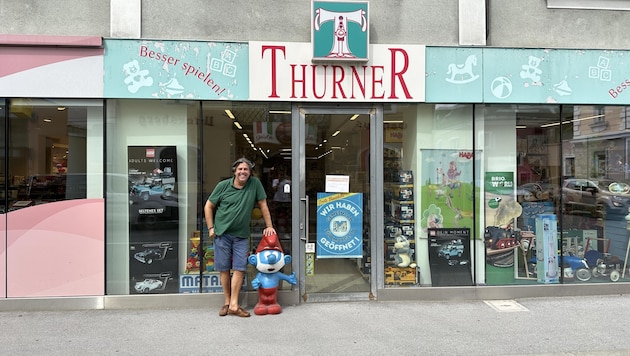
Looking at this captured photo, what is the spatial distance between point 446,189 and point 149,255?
4124 mm

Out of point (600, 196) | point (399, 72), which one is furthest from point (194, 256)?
point (600, 196)

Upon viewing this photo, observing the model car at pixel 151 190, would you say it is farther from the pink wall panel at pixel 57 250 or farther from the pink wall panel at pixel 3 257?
the pink wall panel at pixel 3 257

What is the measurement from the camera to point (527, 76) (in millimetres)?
6086

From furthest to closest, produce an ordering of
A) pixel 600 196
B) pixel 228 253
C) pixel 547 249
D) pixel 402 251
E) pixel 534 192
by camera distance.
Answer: pixel 600 196
pixel 534 192
pixel 547 249
pixel 402 251
pixel 228 253

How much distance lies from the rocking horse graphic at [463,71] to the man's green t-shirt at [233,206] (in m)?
2.96

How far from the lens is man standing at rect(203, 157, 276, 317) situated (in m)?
5.43

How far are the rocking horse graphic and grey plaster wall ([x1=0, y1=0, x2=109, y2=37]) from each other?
446 cm

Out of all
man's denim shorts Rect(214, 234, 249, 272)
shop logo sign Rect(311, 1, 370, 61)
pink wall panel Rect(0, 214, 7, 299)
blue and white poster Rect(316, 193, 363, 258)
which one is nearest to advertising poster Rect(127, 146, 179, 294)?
man's denim shorts Rect(214, 234, 249, 272)

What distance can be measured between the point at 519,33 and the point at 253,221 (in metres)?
4.44

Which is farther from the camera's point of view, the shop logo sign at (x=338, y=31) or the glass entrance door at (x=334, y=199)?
the glass entrance door at (x=334, y=199)

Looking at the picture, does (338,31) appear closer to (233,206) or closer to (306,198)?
(306,198)

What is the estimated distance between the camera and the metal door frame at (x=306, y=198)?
5957 mm

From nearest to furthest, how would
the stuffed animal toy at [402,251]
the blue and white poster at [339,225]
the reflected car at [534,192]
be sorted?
the blue and white poster at [339,225] < the stuffed animal toy at [402,251] < the reflected car at [534,192]

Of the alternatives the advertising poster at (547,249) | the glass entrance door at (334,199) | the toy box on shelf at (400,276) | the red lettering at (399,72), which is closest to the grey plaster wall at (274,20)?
the red lettering at (399,72)
